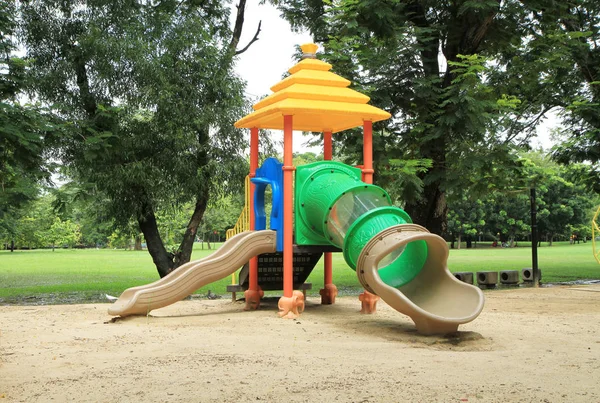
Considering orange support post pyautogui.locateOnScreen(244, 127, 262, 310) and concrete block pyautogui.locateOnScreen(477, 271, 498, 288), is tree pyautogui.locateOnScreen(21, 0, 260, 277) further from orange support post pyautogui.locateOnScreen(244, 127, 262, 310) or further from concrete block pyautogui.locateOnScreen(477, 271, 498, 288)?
concrete block pyautogui.locateOnScreen(477, 271, 498, 288)

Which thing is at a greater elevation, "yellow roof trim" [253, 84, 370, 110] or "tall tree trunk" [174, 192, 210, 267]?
"yellow roof trim" [253, 84, 370, 110]

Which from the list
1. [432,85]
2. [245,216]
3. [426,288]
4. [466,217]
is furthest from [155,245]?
[466,217]

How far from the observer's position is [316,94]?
9.48 metres

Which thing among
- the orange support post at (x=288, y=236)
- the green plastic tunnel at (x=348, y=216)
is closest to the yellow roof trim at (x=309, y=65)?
the orange support post at (x=288, y=236)

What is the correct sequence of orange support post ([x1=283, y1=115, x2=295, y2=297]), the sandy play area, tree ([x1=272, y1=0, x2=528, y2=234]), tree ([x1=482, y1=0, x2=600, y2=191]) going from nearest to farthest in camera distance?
the sandy play area → orange support post ([x1=283, y1=115, x2=295, y2=297]) → tree ([x1=272, y1=0, x2=528, y2=234]) → tree ([x1=482, y1=0, x2=600, y2=191])

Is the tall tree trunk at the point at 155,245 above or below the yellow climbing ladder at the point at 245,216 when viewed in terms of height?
below

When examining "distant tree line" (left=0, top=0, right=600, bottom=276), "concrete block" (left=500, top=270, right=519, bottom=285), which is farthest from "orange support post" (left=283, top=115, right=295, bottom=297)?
"concrete block" (left=500, top=270, right=519, bottom=285)

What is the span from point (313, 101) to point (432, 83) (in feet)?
19.1

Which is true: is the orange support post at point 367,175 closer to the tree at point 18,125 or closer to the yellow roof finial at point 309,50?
the yellow roof finial at point 309,50

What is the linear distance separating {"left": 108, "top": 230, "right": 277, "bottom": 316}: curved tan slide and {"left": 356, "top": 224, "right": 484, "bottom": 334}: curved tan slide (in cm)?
227

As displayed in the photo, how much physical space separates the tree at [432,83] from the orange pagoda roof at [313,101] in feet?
9.68

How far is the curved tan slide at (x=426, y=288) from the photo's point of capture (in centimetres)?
716

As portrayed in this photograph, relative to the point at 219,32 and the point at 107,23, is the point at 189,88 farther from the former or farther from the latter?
the point at 219,32

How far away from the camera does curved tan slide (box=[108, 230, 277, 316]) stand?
907 cm
